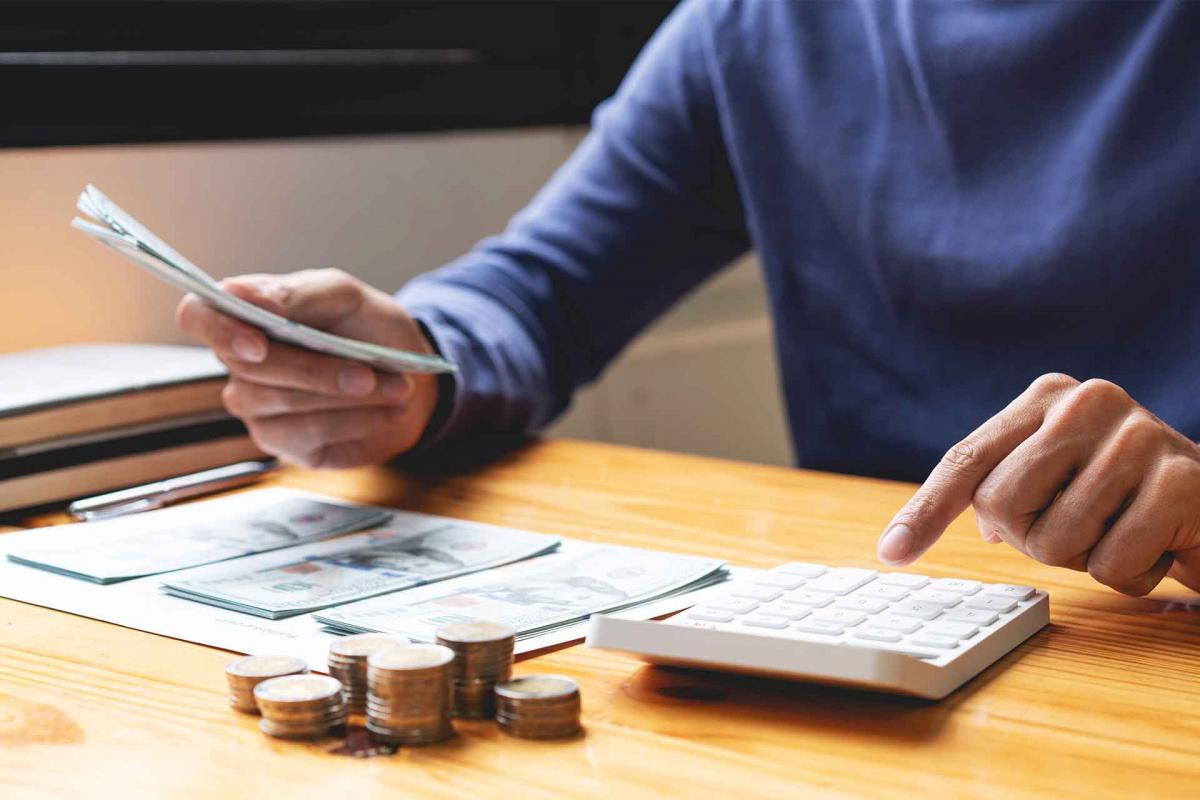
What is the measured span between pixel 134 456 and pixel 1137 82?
82cm

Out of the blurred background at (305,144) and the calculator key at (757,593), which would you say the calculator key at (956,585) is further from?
the blurred background at (305,144)

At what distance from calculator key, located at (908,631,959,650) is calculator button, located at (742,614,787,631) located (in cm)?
6

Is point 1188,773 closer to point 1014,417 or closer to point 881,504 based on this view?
point 1014,417

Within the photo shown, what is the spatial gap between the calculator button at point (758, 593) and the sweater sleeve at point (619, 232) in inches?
23.6

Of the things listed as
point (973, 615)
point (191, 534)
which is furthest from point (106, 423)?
point (973, 615)

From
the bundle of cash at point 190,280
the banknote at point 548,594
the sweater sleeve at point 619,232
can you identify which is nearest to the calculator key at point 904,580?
the banknote at point 548,594

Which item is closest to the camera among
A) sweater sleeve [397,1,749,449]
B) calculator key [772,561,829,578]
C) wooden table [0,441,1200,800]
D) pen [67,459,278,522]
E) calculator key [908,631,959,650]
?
wooden table [0,441,1200,800]

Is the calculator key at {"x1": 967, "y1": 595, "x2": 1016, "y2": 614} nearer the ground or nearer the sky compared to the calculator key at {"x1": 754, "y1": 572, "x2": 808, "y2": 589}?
nearer the ground

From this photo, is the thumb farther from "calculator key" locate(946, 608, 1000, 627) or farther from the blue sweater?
"calculator key" locate(946, 608, 1000, 627)

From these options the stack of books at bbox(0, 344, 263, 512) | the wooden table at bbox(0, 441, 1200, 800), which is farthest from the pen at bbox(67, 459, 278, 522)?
the wooden table at bbox(0, 441, 1200, 800)

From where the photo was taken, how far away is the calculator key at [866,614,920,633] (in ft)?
1.99

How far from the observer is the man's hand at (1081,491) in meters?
0.66

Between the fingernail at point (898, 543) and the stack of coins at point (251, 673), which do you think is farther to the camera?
the fingernail at point (898, 543)

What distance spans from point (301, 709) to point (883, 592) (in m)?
0.30
